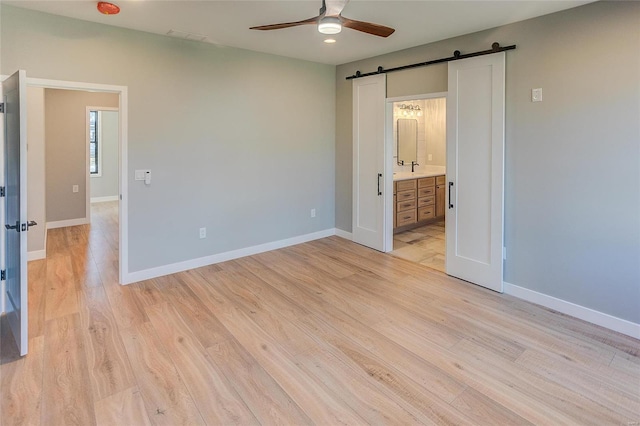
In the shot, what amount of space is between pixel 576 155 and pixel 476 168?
2.94ft

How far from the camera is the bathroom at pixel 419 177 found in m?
5.66

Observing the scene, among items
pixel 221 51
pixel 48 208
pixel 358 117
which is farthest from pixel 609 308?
pixel 48 208

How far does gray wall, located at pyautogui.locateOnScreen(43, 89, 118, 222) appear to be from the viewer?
6340 mm

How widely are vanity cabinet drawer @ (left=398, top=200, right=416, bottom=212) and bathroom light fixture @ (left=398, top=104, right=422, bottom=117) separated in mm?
1856

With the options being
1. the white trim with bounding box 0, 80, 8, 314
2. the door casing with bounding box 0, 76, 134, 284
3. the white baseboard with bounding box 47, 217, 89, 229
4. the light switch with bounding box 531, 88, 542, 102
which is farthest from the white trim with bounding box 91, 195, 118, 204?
the light switch with bounding box 531, 88, 542, 102

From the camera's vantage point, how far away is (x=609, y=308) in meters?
2.98

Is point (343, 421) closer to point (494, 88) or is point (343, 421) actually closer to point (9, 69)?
point (494, 88)

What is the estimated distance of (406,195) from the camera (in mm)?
5941

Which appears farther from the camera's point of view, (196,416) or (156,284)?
(156,284)

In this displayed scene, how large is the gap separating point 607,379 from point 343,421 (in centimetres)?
177

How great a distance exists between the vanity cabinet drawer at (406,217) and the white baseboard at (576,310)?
2.38 metres

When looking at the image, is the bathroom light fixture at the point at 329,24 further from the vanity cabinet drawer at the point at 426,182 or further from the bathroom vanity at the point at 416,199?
the vanity cabinet drawer at the point at 426,182

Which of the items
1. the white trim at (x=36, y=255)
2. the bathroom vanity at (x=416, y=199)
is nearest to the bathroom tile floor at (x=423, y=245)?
the bathroom vanity at (x=416, y=199)

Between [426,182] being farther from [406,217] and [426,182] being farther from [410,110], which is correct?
[410,110]
